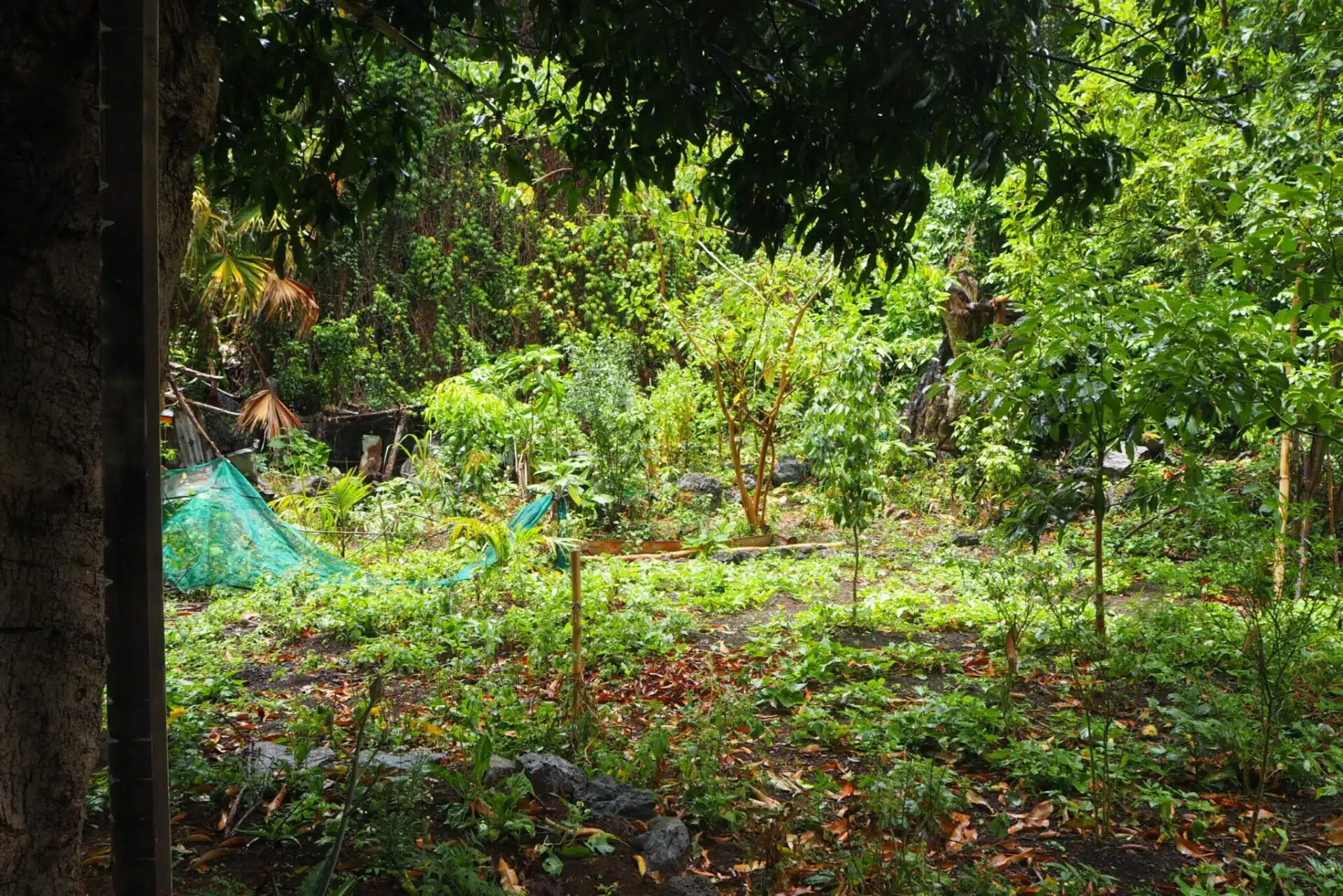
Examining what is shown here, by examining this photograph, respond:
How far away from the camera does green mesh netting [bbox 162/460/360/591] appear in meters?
7.70

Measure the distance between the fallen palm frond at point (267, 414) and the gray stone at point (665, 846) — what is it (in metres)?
10.4

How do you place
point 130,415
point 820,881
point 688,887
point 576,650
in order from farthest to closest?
1. point 576,650
2. point 820,881
3. point 688,887
4. point 130,415

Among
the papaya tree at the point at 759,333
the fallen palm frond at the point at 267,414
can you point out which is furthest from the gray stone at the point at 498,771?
the fallen palm frond at the point at 267,414

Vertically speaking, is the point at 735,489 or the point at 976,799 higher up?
the point at 735,489

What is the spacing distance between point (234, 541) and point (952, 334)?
33.0ft

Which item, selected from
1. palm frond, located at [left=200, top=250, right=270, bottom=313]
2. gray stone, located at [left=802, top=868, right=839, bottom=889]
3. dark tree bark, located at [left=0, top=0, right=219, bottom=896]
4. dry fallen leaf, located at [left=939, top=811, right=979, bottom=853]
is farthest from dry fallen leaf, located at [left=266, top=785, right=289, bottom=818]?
palm frond, located at [left=200, top=250, right=270, bottom=313]

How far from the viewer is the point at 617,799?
3.39 m

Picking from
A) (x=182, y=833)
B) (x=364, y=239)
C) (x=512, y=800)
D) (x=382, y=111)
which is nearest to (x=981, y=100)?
(x=382, y=111)

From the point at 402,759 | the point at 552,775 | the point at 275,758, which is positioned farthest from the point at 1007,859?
the point at 275,758

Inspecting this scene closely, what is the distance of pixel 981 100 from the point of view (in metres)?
2.71

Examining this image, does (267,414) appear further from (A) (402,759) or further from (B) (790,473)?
(A) (402,759)

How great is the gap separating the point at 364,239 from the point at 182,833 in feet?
42.5

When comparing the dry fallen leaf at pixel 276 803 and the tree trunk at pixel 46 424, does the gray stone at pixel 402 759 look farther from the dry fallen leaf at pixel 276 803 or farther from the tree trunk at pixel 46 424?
the tree trunk at pixel 46 424

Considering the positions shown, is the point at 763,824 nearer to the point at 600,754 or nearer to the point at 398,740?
the point at 600,754
